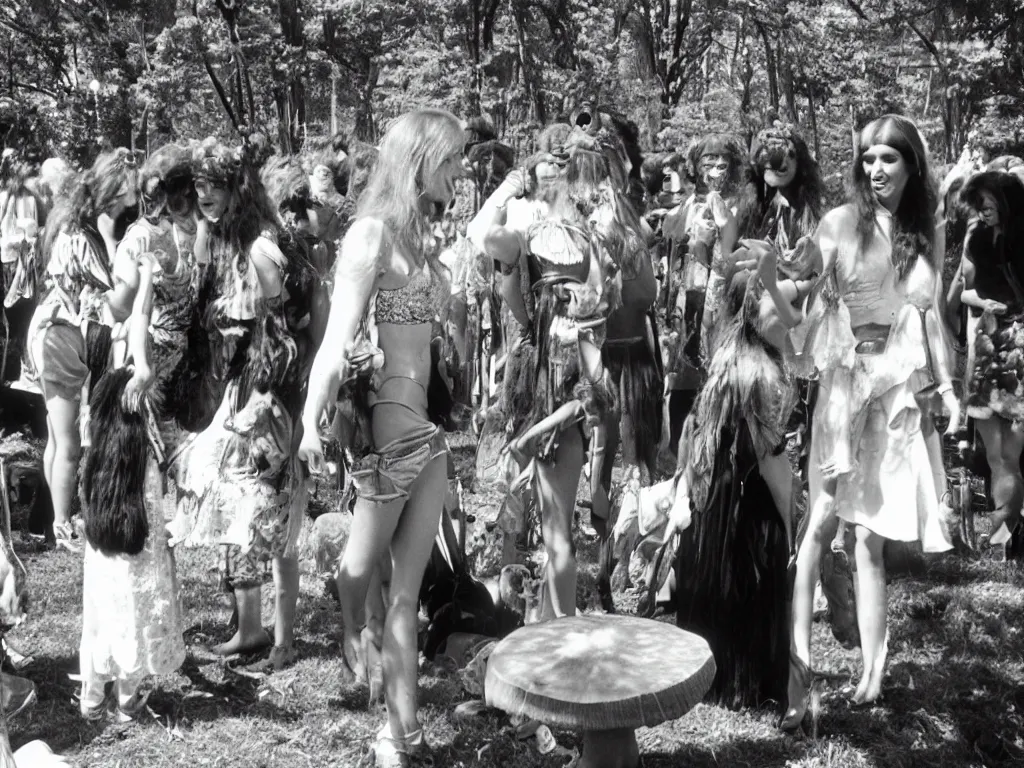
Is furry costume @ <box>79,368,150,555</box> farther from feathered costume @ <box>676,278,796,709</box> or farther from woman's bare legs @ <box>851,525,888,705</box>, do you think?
woman's bare legs @ <box>851,525,888,705</box>

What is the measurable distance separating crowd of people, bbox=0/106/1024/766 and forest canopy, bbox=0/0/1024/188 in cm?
1447

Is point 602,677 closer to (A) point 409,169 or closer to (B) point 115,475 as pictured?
(A) point 409,169

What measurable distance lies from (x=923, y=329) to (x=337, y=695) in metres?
2.54

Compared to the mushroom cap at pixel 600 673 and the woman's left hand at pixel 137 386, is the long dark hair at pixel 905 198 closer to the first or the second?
the mushroom cap at pixel 600 673

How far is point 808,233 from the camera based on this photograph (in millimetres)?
4301

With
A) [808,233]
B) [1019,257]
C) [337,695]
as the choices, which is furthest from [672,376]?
[337,695]

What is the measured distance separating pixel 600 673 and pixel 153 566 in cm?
186

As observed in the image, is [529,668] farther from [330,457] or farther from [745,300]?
[330,457]

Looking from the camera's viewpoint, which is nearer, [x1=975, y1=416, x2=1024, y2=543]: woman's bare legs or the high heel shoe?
the high heel shoe

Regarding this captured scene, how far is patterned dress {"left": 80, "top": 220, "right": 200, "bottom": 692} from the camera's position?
401 centimetres

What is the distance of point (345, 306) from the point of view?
339 cm

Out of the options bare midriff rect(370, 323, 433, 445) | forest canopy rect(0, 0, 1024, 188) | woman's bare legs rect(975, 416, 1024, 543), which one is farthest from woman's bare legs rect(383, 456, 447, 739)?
forest canopy rect(0, 0, 1024, 188)

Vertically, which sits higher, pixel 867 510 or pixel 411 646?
pixel 867 510

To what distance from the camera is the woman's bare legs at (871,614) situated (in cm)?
407
